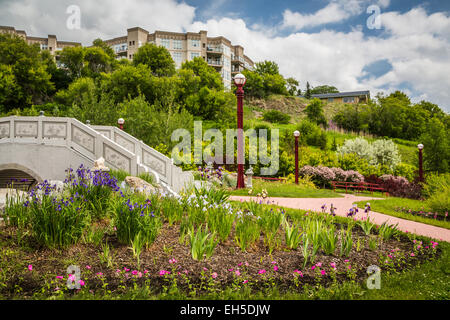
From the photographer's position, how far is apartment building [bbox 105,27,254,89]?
66.1 m

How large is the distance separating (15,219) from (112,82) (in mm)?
41068

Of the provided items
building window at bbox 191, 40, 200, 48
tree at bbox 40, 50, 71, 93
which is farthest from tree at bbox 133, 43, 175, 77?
building window at bbox 191, 40, 200, 48

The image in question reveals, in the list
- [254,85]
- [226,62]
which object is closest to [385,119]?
[254,85]

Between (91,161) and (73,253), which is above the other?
(91,161)

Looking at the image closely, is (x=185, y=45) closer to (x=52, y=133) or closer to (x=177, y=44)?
(x=177, y=44)

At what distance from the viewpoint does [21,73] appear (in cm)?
4272

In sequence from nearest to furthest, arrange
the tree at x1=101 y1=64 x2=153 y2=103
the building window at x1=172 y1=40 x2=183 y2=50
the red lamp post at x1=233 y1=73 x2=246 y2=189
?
the red lamp post at x1=233 y1=73 x2=246 y2=189, the tree at x1=101 y1=64 x2=153 y2=103, the building window at x1=172 y1=40 x2=183 y2=50

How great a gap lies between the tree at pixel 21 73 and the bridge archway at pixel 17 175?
32313 millimetres

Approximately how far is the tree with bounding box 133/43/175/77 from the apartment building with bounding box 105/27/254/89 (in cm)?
1480

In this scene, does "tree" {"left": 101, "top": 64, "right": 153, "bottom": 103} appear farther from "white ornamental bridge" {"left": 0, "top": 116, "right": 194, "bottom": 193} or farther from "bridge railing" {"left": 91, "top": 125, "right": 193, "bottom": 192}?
"bridge railing" {"left": 91, "top": 125, "right": 193, "bottom": 192}

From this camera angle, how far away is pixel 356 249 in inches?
204

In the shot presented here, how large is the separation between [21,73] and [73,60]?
450 inches
